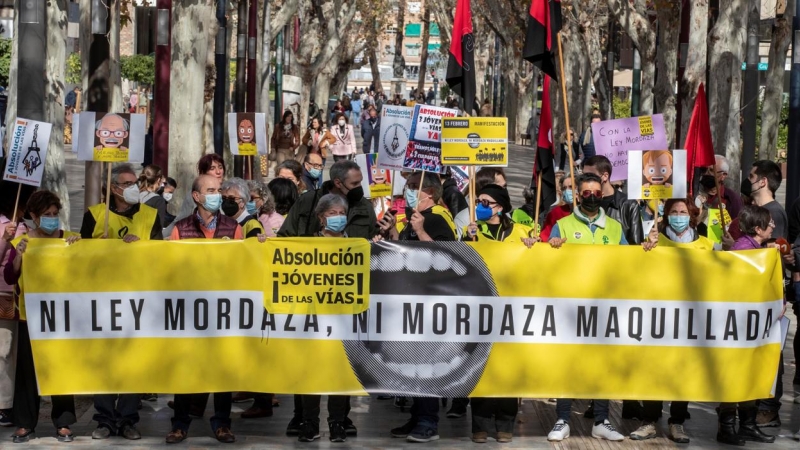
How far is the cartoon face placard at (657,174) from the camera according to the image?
9.23 metres

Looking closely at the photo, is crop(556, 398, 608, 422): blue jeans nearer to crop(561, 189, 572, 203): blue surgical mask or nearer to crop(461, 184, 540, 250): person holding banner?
crop(461, 184, 540, 250): person holding banner

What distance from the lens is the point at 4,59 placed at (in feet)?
106

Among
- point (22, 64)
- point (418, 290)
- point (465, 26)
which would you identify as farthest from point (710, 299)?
point (22, 64)

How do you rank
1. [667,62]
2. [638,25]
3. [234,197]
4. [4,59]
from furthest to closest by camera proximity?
1. [4,59]
2. [638,25]
3. [667,62]
4. [234,197]

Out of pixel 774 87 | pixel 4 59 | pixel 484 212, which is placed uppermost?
pixel 4 59

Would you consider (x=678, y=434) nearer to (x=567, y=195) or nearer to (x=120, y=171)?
(x=567, y=195)

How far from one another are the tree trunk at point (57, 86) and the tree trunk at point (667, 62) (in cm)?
888

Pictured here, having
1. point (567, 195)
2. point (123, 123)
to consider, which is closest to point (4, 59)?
point (567, 195)

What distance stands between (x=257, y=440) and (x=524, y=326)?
1778 mm

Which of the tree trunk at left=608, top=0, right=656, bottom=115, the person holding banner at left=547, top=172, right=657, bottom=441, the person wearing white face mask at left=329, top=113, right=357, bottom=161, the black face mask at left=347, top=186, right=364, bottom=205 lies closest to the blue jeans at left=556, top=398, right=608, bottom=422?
the person holding banner at left=547, top=172, right=657, bottom=441

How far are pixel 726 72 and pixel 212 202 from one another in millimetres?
9946

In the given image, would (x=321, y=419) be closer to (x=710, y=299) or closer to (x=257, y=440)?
(x=257, y=440)

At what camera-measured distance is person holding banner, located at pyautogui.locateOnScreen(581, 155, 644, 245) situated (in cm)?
1027

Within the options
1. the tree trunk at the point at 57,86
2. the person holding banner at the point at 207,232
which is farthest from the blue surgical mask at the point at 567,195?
the tree trunk at the point at 57,86
